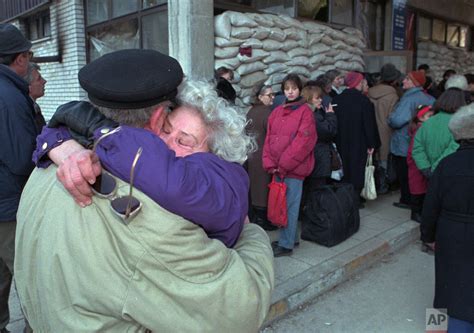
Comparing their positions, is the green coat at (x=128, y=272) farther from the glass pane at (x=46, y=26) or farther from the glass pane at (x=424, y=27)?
the glass pane at (x=424, y=27)

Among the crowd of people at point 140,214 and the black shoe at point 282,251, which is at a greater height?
the crowd of people at point 140,214

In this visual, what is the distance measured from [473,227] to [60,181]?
2.36 meters

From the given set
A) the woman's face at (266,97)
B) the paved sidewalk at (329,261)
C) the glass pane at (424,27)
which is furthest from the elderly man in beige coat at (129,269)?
the glass pane at (424,27)

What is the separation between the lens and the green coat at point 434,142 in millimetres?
4270

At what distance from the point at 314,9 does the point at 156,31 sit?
249 cm

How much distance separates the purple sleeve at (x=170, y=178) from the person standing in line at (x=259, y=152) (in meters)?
3.39

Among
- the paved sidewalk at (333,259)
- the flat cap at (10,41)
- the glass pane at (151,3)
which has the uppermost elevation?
the glass pane at (151,3)

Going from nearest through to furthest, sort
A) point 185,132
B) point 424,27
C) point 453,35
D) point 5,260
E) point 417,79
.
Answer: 1. point 185,132
2. point 5,260
3. point 417,79
4. point 424,27
5. point 453,35

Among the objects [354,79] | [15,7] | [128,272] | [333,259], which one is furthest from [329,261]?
[15,7]

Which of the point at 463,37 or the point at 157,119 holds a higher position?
the point at 463,37

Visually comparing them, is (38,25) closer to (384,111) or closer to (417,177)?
(384,111)

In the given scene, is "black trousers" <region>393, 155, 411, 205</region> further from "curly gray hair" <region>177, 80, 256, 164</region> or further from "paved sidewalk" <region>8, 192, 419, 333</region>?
"curly gray hair" <region>177, 80, 256, 164</region>

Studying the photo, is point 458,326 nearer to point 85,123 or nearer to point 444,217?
point 444,217

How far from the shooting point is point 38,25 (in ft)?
24.9
